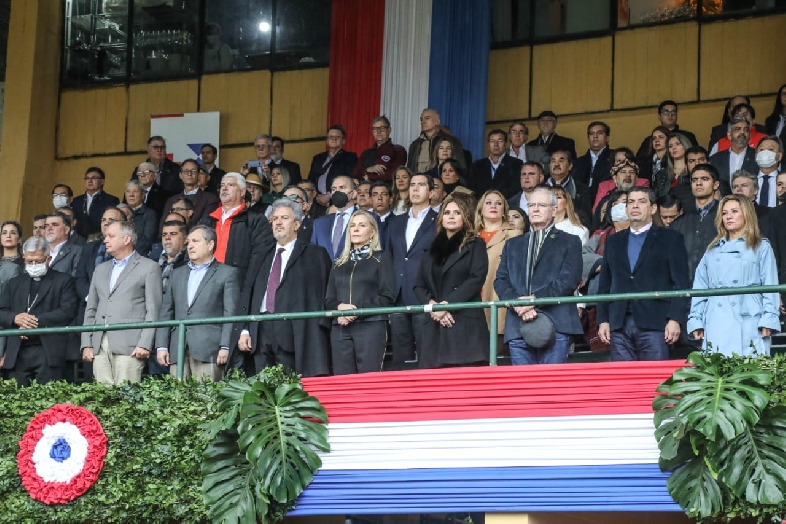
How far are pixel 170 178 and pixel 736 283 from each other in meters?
7.69

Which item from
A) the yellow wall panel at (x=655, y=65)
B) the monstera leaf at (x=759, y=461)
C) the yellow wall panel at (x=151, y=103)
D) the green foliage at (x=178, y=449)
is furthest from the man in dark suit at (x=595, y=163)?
the yellow wall panel at (x=151, y=103)

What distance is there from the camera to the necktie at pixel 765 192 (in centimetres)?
1057

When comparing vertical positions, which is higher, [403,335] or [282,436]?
[403,335]

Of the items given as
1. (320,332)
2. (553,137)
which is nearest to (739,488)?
(320,332)

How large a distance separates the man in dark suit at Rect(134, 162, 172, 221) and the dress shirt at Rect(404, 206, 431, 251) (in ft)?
14.4

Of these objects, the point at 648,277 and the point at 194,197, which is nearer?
the point at 648,277

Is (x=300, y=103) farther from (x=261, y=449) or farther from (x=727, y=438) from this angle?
(x=727, y=438)

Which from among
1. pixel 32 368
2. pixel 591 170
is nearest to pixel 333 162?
pixel 591 170

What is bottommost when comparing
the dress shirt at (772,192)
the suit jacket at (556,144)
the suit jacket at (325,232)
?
the suit jacket at (325,232)

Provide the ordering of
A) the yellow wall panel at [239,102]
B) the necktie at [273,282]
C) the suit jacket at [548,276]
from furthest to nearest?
1. the yellow wall panel at [239,102]
2. the necktie at [273,282]
3. the suit jacket at [548,276]

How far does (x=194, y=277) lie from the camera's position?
995 cm

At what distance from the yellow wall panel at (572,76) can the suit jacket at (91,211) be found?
496 centimetres

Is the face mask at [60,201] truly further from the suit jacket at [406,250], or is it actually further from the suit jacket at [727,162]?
the suit jacket at [727,162]

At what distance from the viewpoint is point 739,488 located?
7.12 m
